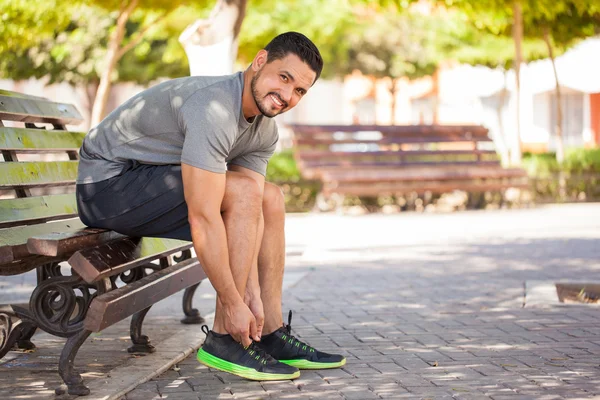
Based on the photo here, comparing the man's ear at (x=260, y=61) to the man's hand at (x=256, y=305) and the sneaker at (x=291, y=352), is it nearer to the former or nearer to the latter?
the man's hand at (x=256, y=305)

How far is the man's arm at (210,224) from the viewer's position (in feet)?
12.4

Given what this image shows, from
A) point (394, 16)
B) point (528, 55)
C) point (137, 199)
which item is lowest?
point (137, 199)

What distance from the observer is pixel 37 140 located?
4.92m

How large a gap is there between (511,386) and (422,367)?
1.60 feet

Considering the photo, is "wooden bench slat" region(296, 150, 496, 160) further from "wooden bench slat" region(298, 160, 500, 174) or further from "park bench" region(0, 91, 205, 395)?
"park bench" region(0, 91, 205, 395)

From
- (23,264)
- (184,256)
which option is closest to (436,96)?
(184,256)

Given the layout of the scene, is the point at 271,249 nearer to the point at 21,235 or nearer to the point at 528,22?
the point at 21,235

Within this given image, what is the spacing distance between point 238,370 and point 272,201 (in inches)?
27.7

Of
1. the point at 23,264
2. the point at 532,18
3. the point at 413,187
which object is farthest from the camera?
the point at 532,18

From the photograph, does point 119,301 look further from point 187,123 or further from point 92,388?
point 187,123

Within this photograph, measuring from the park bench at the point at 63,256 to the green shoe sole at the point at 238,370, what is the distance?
346 mm

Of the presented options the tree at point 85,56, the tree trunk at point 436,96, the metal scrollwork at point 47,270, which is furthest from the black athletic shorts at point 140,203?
the tree trunk at point 436,96

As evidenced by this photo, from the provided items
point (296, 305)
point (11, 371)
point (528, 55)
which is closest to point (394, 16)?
point (528, 55)

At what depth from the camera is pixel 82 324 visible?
3.83 meters
